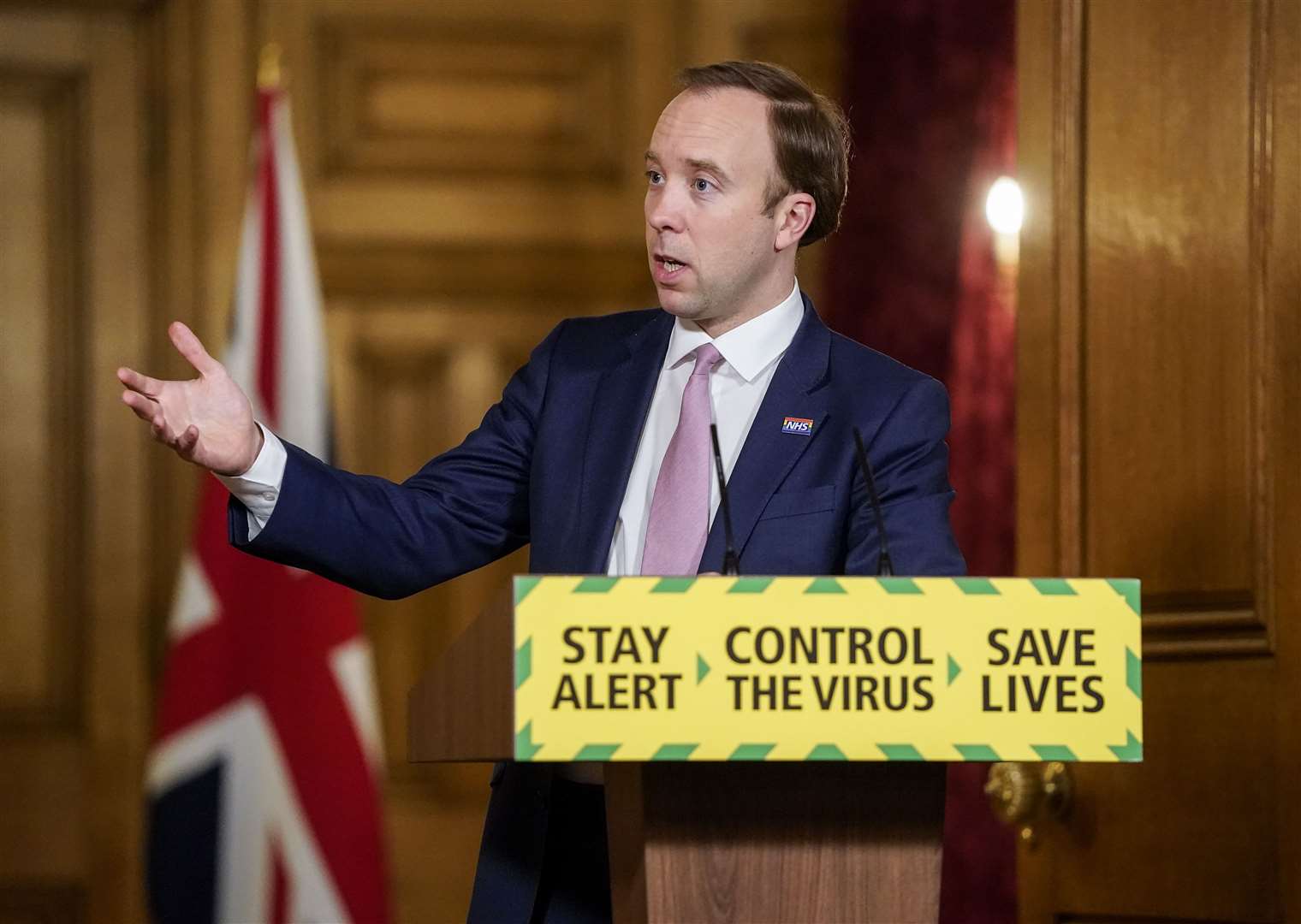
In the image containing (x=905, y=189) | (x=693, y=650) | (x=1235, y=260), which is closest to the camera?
(x=693, y=650)

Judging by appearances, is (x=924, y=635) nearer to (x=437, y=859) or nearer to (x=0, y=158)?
(x=437, y=859)

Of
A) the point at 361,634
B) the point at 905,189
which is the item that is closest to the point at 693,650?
the point at 361,634

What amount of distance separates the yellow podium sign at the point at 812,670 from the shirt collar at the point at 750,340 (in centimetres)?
69

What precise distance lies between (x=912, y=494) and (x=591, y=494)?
1.18 ft

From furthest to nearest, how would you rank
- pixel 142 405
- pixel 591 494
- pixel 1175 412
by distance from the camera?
pixel 1175 412 < pixel 591 494 < pixel 142 405

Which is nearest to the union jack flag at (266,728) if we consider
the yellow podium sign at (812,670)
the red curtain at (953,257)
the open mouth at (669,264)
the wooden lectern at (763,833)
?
the red curtain at (953,257)

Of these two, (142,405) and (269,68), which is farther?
(269,68)

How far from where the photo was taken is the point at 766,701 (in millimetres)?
1475

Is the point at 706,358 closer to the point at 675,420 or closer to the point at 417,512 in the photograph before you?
the point at 675,420

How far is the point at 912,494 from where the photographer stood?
2045 mm

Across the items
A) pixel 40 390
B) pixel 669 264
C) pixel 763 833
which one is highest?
pixel 40 390

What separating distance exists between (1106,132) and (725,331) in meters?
0.77

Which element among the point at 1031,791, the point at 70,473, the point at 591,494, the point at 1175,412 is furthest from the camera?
the point at 70,473

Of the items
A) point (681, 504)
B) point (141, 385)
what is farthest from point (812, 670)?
point (141, 385)
